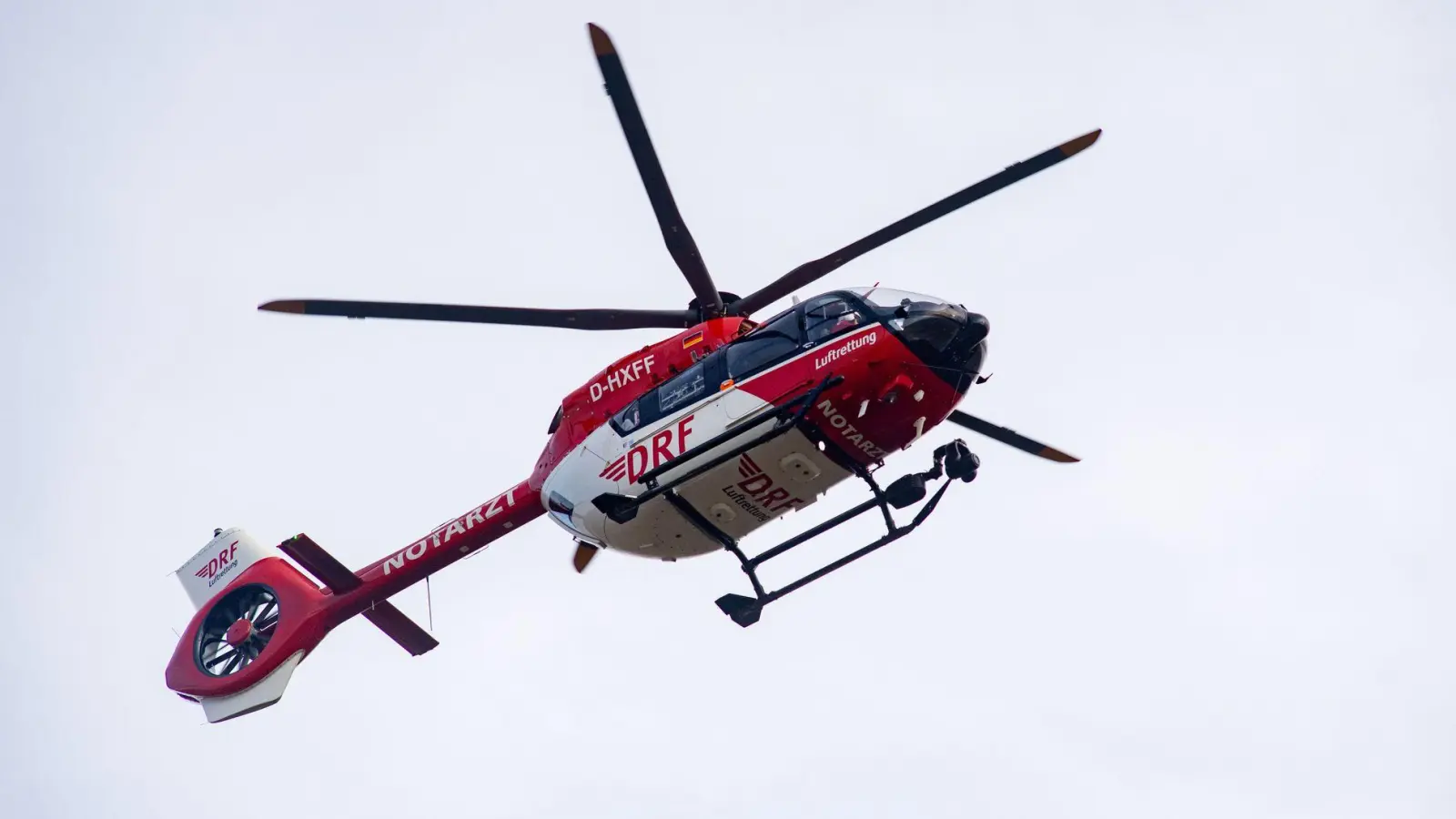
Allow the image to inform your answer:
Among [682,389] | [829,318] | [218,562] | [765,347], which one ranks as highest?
[829,318]

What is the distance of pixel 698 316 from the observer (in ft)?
60.3

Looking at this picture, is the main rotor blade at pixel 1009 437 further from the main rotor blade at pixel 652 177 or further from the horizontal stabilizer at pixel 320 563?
the horizontal stabilizer at pixel 320 563

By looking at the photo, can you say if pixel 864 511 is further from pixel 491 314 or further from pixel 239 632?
pixel 239 632

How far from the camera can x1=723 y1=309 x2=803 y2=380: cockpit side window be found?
17.0 meters

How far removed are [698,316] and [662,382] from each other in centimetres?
86

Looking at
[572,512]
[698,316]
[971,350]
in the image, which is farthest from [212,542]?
[971,350]

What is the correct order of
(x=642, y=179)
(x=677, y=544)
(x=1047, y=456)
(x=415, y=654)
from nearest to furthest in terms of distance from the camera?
1. (x=642, y=179)
2. (x=677, y=544)
3. (x=1047, y=456)
4. (x=415, y=654)

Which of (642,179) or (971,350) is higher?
(642,179)

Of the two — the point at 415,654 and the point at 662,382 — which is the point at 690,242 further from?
the point at 415,654

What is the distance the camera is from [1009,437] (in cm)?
1903

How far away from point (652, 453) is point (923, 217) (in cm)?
380

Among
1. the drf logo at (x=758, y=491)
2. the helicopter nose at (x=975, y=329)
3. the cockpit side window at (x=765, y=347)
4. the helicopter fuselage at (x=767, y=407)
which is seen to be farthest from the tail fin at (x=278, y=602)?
the helicopter nose at (x=975, y=329)

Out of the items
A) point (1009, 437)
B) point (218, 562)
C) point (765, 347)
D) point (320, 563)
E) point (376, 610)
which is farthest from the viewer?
point (218, 562)

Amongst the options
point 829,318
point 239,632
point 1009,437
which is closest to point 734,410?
point 829,318
